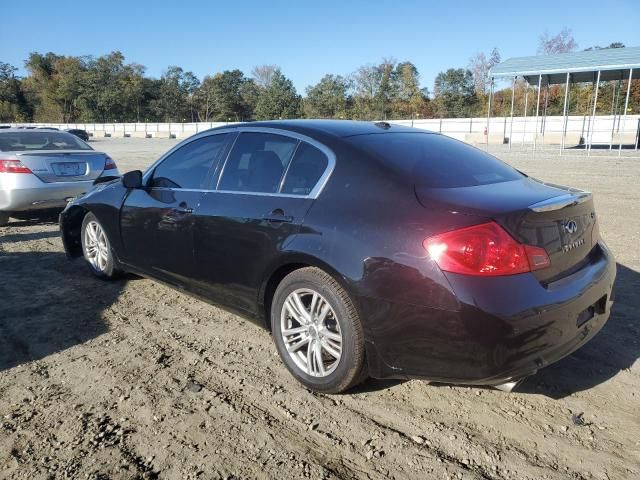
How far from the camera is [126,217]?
452 centimetres

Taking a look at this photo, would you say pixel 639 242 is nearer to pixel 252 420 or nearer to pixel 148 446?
pixel 252 420

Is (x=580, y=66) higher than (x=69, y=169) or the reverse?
higher

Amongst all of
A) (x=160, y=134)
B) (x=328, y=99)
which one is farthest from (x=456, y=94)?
(x=160, y=134)

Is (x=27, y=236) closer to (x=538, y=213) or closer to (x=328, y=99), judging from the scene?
(x=538, y=213)

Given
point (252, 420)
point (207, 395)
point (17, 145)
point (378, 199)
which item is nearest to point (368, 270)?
point (378, 199)

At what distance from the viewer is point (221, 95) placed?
81.9 metres

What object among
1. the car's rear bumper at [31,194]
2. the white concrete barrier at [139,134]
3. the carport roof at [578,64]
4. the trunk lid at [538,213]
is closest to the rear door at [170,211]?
the trunk lid at [538,213]

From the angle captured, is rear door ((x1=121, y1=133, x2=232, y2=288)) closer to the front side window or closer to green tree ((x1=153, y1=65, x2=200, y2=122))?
the front side window

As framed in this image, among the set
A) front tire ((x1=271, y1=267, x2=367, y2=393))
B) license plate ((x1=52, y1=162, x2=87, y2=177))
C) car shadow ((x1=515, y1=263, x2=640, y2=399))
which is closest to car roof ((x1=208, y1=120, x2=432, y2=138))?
front tire ((x1=271, y1=267, x2=367, y2=393))

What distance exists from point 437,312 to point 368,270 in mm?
423

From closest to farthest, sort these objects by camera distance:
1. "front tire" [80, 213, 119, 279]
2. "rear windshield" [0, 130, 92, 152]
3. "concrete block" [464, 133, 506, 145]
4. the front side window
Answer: the front side window, "front tire" [80, 213, 119, 279], "rear windshield" [0, 130, 92, 152], "concrete block" [464, 133, 506, 145]

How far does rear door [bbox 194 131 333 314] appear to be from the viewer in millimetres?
3135

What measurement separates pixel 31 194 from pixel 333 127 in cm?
559

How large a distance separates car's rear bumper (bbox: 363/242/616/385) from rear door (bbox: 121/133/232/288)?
6.03 ft
